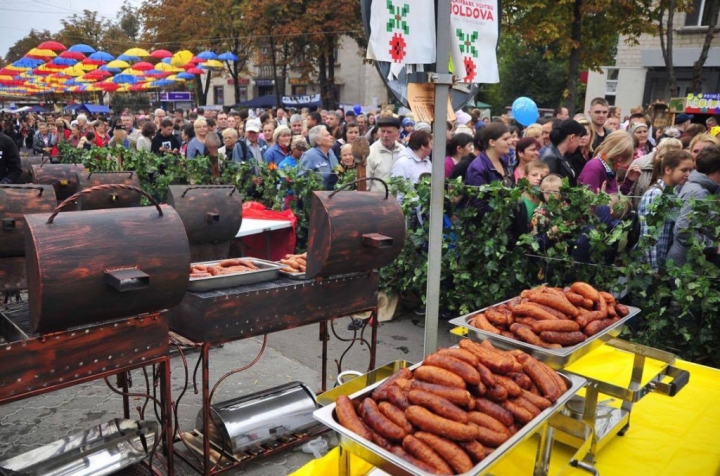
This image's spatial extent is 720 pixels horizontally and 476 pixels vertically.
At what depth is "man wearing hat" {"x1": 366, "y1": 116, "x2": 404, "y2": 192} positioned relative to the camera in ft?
23.3

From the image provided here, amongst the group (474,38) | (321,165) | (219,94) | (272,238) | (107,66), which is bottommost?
(272,238)

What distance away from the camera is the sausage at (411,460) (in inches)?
66.7

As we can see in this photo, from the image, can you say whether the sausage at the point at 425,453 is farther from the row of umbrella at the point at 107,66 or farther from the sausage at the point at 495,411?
the row of umbrella at the point at 107,66

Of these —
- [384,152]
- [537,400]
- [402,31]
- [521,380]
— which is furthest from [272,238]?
[537,400]

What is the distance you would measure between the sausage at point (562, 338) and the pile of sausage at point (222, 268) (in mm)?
1955

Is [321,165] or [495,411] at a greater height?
[321,165]

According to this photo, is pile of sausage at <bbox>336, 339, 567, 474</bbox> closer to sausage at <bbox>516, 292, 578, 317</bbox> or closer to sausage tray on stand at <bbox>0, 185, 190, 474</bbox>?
sausage at <bbox>516, 292, 578, 317</bbox>

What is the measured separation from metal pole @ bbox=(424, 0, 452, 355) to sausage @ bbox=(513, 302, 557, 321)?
1.33 ft

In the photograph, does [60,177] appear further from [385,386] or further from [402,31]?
[385,386]

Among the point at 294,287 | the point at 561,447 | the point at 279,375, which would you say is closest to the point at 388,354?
the point at 279,375

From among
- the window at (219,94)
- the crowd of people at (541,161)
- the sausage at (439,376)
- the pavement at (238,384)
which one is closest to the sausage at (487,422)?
the sausage at (439,376)

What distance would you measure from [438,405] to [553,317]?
0.96 m

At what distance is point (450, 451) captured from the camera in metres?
1.73

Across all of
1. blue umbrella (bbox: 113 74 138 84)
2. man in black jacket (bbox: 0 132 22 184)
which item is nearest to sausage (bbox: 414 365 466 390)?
man in black jacket (bbox: 0 132 22 184)
